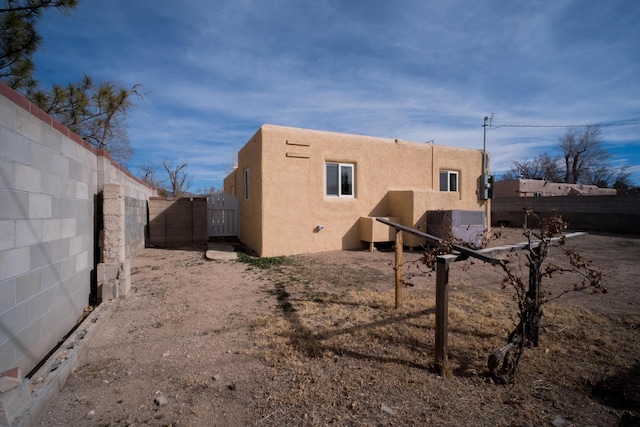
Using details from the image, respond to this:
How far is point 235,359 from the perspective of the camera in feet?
10.4

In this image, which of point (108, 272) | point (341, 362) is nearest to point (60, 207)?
point (108, 272)

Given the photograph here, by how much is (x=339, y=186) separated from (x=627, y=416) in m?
8.08

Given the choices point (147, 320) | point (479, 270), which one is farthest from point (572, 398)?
point (479, 270)

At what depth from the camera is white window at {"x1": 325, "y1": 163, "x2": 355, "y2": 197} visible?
384 inches

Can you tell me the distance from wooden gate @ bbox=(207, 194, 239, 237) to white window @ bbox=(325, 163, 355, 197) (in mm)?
4806

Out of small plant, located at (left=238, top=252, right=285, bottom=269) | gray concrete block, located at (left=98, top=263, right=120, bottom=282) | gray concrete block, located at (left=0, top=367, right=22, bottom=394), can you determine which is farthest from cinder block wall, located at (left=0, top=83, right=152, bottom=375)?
small plant, located at (left=238, top=252, right=285, bottom=269)

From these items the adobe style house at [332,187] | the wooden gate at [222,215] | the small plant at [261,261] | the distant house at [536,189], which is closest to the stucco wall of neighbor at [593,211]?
the distant house at [536,189]

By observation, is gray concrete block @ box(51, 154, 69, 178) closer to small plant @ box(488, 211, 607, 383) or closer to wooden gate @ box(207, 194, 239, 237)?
small plant @ box(488, 211, 607, 383)

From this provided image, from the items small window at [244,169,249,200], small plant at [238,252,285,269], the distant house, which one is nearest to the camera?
small plant at [238,252,285,269]

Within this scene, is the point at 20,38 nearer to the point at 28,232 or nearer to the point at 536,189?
the point at 28,232

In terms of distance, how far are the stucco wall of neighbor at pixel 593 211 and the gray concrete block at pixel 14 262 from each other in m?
16.3

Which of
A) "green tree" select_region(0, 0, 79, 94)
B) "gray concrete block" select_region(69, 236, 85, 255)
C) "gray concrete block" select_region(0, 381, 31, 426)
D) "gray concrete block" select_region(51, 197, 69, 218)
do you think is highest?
"green tree" select_region(0, 0, 79, 94)

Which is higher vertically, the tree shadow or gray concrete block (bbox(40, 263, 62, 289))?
gray concrete block (bbox(40, 263, 62, 289))

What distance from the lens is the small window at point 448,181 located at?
38.5 ft
